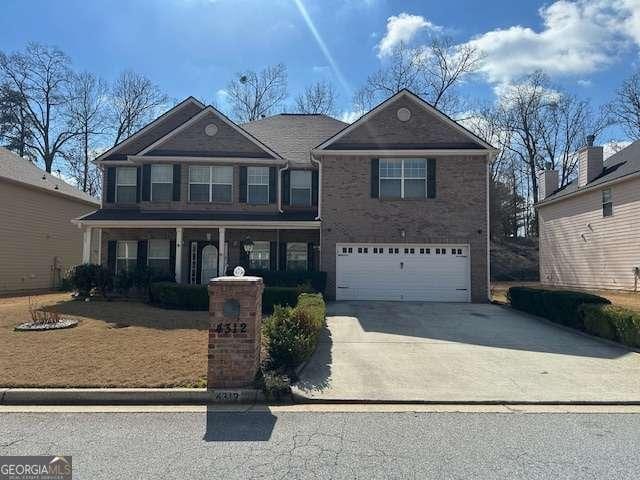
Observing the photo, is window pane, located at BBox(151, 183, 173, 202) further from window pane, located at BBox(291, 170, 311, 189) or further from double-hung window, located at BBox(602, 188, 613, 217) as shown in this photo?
double-hung window, located at BBox(602, 188, 613, 217)

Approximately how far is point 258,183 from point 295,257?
3.33 meters

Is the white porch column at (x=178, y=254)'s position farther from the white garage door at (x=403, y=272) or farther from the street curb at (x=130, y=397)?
the street curb at (x=130, y=397)

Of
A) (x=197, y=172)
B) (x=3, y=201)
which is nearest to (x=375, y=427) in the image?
(x=197, y=172)

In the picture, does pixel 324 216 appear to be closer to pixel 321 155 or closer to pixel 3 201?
pixel 321 155

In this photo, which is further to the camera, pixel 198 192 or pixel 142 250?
pixel 198 192

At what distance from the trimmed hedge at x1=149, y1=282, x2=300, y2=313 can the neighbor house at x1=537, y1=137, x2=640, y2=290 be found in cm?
1545

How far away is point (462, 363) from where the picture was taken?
27.1ft

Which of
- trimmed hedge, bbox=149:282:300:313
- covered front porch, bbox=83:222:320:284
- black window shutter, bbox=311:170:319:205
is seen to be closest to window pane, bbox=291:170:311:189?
black window shutter, bbox=311:170:319:205

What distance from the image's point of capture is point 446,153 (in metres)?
16.8

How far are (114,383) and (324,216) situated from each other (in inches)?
439

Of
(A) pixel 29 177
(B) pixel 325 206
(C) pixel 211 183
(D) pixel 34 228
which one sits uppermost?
(A) pixel 29 177

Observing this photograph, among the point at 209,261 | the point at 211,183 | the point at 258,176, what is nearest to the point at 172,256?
the point at 209,261

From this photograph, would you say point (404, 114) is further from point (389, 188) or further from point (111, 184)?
point (111, 184)

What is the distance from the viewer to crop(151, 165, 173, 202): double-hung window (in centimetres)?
1816
